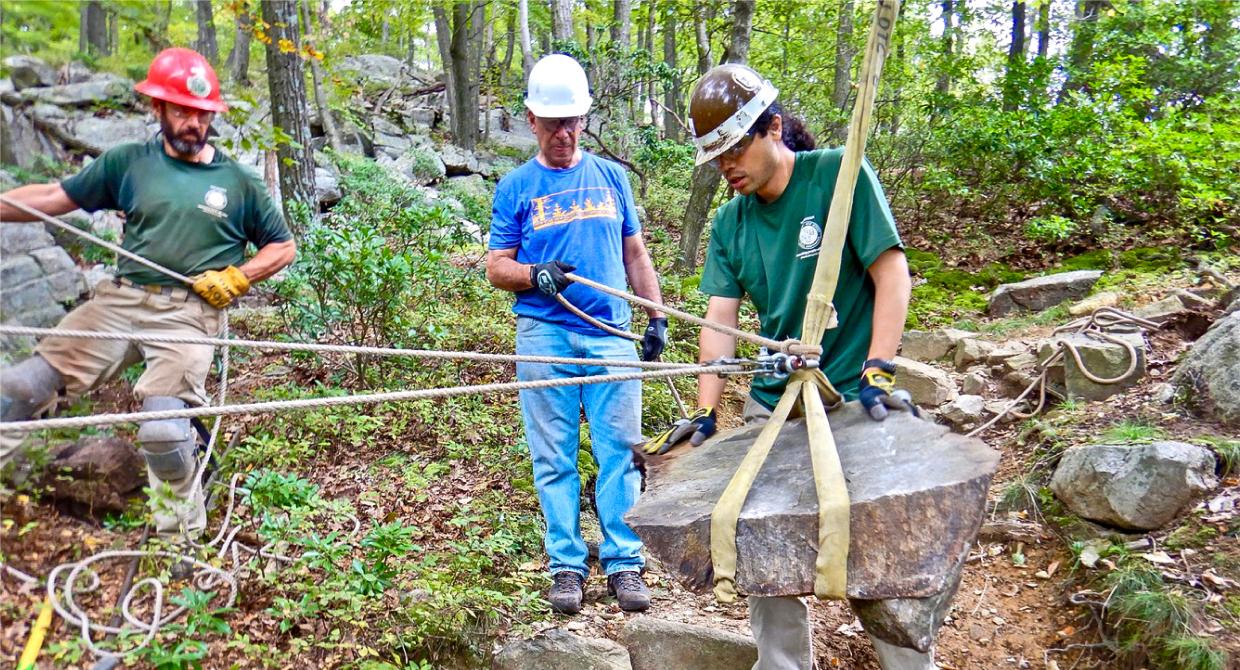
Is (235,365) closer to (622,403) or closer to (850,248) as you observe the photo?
(622,403)

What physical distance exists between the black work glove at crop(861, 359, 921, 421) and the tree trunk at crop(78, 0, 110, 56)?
13017 millimetres

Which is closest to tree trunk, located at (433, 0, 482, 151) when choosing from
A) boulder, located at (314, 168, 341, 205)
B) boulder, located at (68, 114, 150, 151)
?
boulder, located at (314, 168, 341, 205)

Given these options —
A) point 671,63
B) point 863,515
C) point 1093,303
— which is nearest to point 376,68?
point 671,63

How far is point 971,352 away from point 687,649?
4557mm

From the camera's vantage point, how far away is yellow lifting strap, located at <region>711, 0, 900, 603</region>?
1682mm

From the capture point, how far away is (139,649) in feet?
8.80

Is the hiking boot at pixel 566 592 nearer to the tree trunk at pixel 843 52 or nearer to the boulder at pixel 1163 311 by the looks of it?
the boulder at pixel 1163 311

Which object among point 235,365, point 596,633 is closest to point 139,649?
point 596,633

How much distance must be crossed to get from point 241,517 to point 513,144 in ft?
51.9

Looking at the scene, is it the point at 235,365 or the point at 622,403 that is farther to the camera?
the point at 235,365

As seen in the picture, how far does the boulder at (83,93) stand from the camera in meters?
9.86

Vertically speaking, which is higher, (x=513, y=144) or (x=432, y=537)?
(x=513, y=144)

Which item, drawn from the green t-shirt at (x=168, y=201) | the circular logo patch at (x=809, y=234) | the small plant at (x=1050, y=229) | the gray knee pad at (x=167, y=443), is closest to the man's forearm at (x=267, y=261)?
the green t-shirt at (x=168, y=201)

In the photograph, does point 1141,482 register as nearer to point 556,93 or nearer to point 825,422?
point 825,422
